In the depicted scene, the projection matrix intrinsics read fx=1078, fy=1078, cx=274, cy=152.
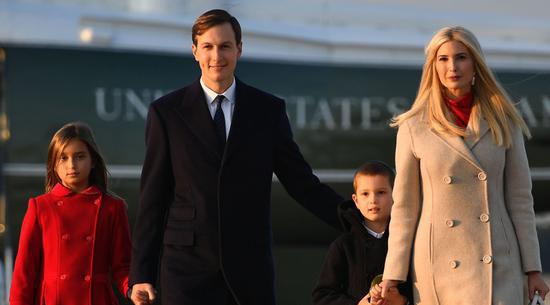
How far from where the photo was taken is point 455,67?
2854 millimetres

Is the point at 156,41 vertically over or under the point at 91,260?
over

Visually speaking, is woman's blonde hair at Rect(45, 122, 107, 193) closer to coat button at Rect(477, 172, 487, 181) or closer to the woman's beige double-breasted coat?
the woman's beige double-breasted coat

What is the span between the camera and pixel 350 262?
10.2 feet

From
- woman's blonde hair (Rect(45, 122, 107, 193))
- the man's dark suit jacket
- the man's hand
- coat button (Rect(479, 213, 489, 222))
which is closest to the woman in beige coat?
coat button (Rect(479, 213, 489, 222))

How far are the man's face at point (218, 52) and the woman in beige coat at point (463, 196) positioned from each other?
606 mm

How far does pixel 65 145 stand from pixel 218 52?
2.28ft

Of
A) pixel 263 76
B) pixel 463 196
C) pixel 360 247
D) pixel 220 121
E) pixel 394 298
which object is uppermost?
pixel 263 76

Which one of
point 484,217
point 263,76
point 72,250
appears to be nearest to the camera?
point 484,217

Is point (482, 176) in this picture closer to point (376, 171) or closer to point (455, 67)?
point (455, 67)

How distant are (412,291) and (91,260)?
1.11 metres

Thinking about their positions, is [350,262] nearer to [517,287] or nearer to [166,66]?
[517,287]

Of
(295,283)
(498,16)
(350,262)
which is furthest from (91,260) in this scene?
(498,16)

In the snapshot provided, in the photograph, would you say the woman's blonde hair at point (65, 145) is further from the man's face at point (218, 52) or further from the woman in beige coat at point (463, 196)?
the woman in beige coat at point (463, 196)

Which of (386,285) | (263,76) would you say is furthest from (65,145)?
(263,76)
